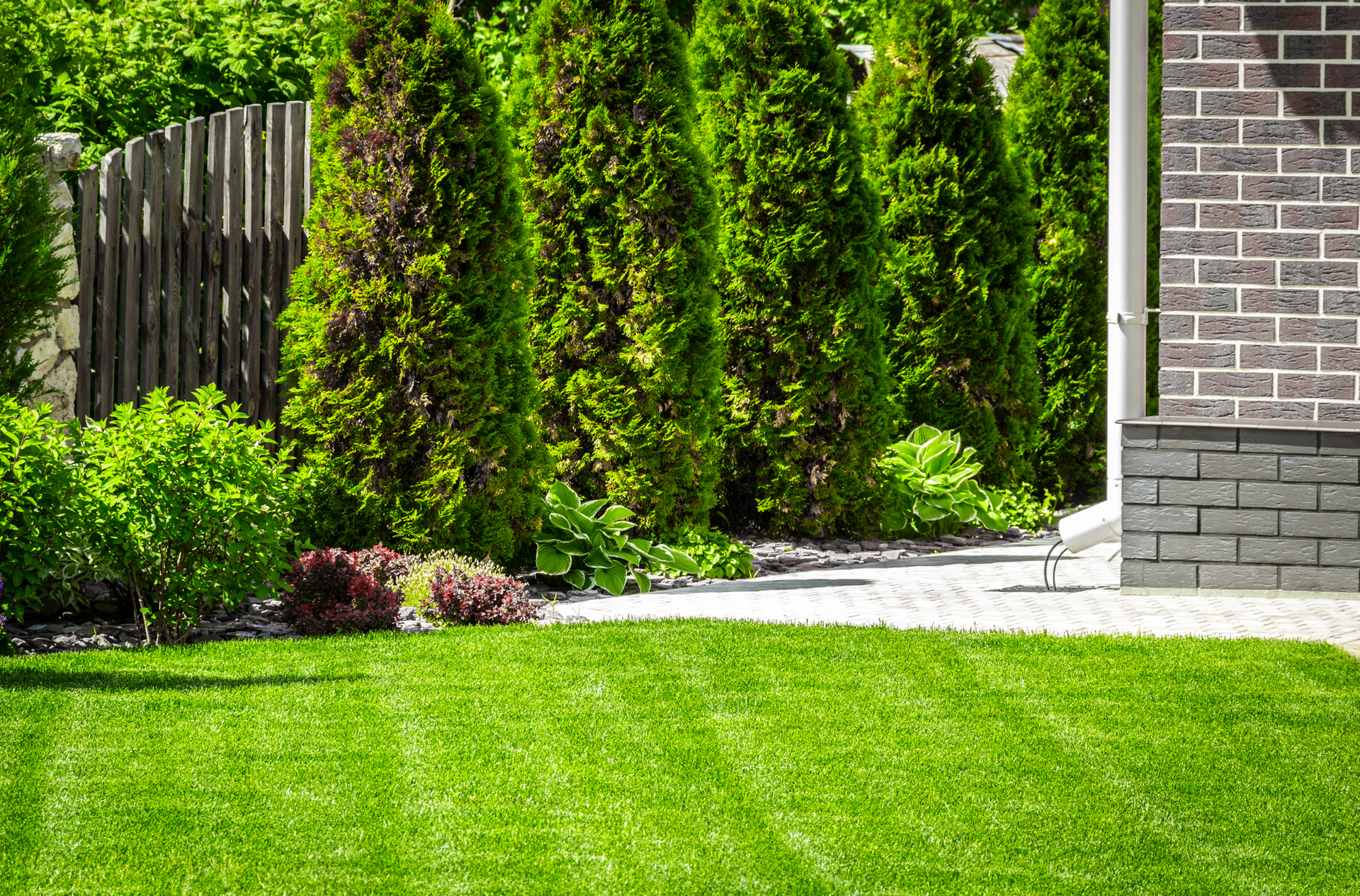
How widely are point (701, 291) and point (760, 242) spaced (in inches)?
42.1

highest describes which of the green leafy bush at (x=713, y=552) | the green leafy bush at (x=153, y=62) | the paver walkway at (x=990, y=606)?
Answer: the green leafy bush at (x=153, y=62)

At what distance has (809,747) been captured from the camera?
3.95m

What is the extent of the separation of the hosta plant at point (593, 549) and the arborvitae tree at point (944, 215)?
3112mm

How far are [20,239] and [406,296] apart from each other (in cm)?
183

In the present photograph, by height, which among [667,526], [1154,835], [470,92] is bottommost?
[1154,835]

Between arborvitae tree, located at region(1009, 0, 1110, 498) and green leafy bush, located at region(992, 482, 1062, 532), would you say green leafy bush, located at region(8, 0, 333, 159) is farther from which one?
green leafy bush, located at region(992, 482, 1062, 532)

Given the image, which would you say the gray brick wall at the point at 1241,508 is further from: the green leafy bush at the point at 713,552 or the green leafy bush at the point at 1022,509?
the green leafy bush at the point at 1022,509

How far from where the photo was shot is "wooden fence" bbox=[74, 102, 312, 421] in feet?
23.8

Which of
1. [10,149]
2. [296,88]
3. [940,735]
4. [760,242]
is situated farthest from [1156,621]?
[296,88]

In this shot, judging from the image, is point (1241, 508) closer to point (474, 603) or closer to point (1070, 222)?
point (474, 603)

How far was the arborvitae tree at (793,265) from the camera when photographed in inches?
346

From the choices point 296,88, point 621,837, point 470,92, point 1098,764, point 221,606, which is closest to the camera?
point 621,837

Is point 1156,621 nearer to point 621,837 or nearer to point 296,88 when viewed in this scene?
point 621,837

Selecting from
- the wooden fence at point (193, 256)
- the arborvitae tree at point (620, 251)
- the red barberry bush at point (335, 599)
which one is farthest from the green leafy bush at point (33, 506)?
the arborvitae tree at point (620, 251)
